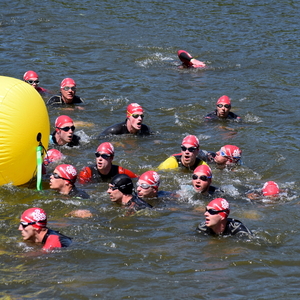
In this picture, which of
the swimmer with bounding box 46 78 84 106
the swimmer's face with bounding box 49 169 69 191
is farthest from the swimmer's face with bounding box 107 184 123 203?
the swimmer with bounding box 46 78 84 106

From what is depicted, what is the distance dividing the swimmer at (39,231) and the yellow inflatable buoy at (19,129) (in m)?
1.33

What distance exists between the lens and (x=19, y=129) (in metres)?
10.5

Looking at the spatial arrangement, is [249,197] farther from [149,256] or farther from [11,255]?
[11,255]

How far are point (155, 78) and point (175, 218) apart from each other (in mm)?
11759

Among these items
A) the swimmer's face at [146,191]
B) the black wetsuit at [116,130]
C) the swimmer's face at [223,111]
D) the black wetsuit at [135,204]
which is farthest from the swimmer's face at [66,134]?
the swimmer's face at [223,111]

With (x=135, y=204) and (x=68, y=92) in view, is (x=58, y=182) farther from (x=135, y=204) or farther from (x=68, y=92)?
(x=68, y=92)

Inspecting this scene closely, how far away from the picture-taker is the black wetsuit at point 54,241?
980cm

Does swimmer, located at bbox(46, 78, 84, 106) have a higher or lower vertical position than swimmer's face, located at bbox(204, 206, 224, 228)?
lower

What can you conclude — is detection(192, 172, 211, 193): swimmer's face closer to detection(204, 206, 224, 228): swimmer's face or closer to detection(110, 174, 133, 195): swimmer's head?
detection(110, 174, 133, 195): swimmer's head

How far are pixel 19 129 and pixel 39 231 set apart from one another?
194 centimetres

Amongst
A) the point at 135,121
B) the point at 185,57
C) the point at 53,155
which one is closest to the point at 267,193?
the point at 135,121

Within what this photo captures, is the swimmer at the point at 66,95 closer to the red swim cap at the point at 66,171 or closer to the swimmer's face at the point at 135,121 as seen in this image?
the swimmer's face at the point at 135,121

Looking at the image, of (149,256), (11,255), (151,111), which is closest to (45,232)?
(11,255)

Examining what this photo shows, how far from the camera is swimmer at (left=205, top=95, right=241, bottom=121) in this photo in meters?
17.9
